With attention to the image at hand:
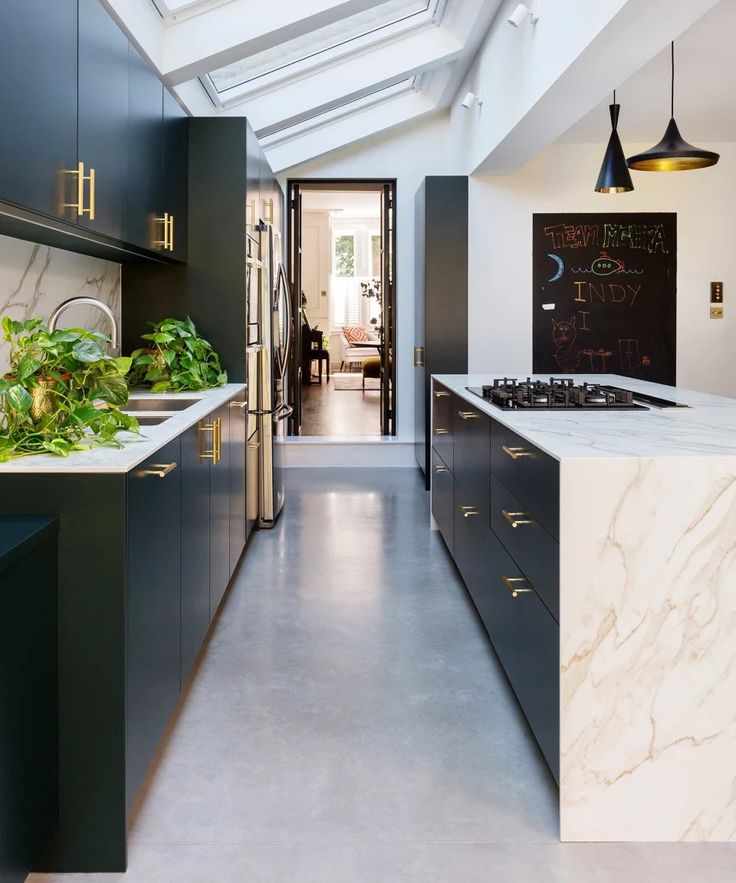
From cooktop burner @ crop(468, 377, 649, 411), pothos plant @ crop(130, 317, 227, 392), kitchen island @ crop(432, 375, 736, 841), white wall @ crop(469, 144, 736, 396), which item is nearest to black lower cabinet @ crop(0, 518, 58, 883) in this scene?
kitchen island @ crop(432, 375, 736, 841)

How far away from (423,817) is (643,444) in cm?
102

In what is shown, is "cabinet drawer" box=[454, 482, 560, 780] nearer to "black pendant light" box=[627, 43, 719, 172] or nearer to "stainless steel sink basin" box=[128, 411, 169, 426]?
"stainless steel sink basin" box=[128, 411, 169, 426]

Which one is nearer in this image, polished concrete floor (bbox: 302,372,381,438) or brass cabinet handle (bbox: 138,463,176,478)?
brass cabinet handle (bbox: 138,463,176,478)

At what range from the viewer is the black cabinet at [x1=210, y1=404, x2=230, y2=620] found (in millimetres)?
3094

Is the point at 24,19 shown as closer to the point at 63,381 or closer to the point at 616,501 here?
the point at 63,381

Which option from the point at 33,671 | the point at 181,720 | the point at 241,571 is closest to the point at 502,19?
the point at 241,571

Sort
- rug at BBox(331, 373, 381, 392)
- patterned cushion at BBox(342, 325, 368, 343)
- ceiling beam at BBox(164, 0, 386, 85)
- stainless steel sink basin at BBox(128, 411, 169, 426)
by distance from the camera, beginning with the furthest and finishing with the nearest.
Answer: patterned cushion at BBox(342, 325, 368, 343)
rug at BBox(331, 373, 381, 392)
ceiling beam at BBox(164, 0, 386, 85)
stainless steel sink basin at BBox(128, 411, 169, 426)

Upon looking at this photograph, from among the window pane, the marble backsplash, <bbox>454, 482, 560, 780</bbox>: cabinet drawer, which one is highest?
the window pane

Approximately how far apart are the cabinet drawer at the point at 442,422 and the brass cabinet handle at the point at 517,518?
59.4 inches

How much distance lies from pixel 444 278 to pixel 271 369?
2.10 metres

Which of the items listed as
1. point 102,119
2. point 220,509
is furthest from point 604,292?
point 102,119

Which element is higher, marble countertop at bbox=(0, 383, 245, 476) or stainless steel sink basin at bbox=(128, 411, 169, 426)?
stainless steel sink basin at bbox=(128, 411, 169, 426)

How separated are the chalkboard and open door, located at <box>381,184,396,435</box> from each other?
1327mm

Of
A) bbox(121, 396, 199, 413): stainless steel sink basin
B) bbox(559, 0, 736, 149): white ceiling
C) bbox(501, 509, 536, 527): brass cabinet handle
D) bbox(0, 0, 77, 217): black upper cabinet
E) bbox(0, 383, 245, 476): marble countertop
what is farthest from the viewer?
bbox(559, 0, 736, 149): white ceiling
